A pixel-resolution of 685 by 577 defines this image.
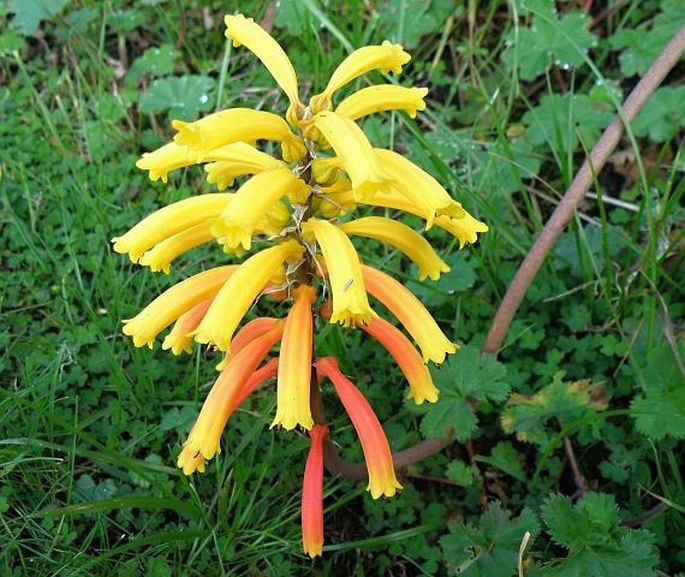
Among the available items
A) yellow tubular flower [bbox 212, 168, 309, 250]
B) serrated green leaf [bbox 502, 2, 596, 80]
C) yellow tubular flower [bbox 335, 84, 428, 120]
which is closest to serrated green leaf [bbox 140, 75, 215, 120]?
→ serrated green leaf [bbox 502, 2, 596, 80]

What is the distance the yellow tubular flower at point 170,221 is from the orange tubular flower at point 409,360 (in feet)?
2.13

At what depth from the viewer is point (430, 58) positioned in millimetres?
5434

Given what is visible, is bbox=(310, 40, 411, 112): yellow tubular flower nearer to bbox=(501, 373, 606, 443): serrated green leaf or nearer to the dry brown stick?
the dry brown stick

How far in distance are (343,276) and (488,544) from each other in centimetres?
147

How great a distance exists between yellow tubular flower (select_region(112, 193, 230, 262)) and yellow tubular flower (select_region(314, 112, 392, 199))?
1.36ft

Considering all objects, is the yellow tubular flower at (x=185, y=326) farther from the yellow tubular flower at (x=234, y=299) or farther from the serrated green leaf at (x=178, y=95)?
the serrated green leaf at (x=178, y=95)

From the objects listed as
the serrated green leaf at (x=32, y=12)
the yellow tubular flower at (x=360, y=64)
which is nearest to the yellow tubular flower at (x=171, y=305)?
the yellow tubular flower at (x=360, y=64)

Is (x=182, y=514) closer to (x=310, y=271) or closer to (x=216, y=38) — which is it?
(x=310, y=271)

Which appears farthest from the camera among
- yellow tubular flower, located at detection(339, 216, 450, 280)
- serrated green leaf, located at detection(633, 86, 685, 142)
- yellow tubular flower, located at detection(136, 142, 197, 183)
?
serrated green leaf, located at detection(633, 86, 685, 142)

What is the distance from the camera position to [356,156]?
2.27 m

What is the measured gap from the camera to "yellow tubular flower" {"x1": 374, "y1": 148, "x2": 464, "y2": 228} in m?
2.39

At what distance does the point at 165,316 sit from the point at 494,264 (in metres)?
2.01

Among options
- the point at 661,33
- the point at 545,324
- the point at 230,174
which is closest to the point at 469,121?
the point at 661,33

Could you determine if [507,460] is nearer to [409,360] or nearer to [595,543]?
[595,543]
